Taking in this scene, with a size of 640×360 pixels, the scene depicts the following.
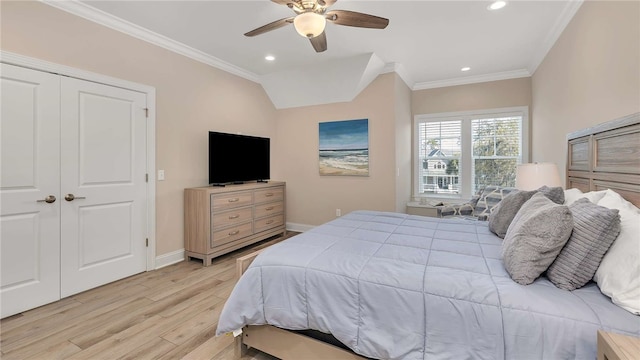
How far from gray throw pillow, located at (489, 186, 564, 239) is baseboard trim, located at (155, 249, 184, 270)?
3.42m

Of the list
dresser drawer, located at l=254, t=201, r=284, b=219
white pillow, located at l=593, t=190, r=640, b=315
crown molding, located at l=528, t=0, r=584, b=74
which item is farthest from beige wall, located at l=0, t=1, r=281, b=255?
crown molding, located at l=528, t=0, r=584, b=74

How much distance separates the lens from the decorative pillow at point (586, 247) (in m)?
1.22

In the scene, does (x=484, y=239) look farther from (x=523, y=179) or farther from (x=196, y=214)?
(x=196, y=214)

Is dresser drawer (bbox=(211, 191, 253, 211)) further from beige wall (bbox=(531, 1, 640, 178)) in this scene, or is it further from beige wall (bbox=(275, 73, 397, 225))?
beige wall (bbox=(531, 1, 640, 178))

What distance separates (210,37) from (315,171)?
250 cm

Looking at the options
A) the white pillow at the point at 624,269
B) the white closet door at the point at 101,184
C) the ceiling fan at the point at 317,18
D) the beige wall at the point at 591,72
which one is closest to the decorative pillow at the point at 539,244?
the white pillow at the point at 624,269

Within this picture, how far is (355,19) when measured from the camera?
2.21 m

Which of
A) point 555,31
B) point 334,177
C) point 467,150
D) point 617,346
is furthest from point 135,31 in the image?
point 467,150

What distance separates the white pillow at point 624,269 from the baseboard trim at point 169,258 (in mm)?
3759

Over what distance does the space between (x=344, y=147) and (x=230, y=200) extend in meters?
1.97

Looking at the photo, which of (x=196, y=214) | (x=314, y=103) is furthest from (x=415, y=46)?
(x=196, y=214)

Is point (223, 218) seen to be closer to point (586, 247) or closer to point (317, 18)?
point (317, 18)

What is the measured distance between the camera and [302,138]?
495 centimetres

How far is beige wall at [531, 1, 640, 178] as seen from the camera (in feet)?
5.57
